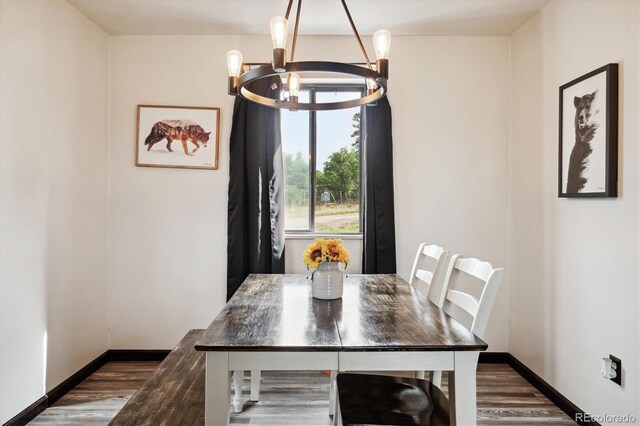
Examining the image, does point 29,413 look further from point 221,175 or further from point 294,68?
point 294,68

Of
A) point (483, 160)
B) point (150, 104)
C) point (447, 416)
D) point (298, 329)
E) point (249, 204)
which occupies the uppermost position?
→ point (150, 104)

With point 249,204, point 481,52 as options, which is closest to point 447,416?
point 249,204

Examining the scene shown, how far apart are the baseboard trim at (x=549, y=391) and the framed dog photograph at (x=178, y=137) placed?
274cm

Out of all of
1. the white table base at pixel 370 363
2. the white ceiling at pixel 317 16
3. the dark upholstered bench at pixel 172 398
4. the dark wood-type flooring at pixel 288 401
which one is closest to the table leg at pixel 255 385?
the dark wood-type flooring at pixel 288 401

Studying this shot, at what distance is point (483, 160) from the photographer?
314 centimetres

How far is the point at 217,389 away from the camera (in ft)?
4.19

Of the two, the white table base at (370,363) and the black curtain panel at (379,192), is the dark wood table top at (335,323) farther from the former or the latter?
the black curtain panel at (379,192)

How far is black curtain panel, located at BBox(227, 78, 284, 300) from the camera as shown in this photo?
307 centimetres

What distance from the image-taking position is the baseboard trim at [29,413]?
217 centimetres

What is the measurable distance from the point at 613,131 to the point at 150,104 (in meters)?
3.08

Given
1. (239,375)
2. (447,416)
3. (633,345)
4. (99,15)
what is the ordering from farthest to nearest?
(99,15) < (239,375) < (633,345) < (447,416)

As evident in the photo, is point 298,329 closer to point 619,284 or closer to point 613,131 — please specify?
point 619,284

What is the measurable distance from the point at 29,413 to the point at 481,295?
8.34 ft

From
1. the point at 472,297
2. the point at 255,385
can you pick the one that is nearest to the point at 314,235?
the point at 255,385
